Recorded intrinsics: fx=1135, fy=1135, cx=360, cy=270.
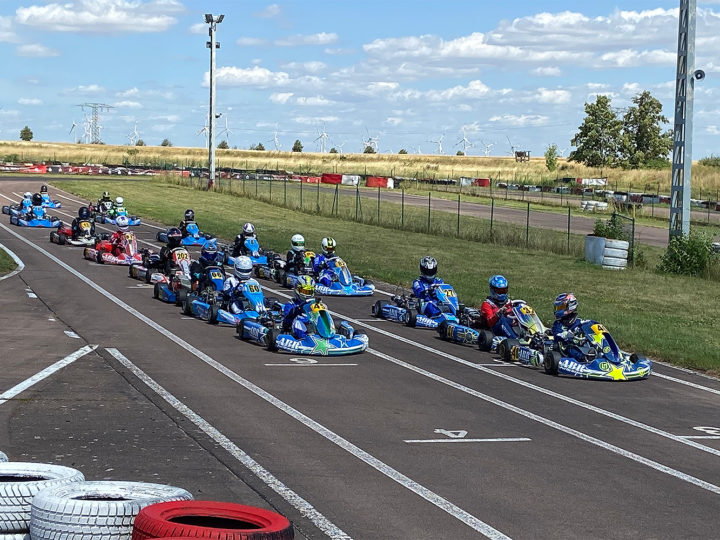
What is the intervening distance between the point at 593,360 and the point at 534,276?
14546 millimetres

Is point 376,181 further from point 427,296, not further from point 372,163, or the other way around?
point 427,296

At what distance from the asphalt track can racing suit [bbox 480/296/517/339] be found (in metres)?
0.72

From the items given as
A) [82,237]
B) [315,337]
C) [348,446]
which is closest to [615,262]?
[82,237]

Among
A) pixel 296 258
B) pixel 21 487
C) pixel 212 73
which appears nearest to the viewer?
pixel 21 487

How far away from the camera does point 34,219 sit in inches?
1762

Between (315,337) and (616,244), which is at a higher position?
(616,244)

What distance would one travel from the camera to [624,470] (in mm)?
10742

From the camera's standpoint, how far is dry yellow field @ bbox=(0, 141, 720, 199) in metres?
97.6

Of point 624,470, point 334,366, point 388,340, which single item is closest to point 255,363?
point 334,366

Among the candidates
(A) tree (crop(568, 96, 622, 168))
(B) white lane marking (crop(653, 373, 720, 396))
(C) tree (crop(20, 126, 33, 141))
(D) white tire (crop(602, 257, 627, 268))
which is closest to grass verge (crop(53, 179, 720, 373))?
(D) white tire (crop(602, 257, 627, 268))

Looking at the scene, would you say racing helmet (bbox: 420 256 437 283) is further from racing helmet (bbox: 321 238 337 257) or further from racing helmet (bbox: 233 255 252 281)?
racing helmet (bbox: 321 238 337 257)

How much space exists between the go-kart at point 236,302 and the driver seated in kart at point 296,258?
594 centimetres

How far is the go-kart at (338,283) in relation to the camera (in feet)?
85.8

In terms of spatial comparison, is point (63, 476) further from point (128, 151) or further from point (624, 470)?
point (128, 151)
